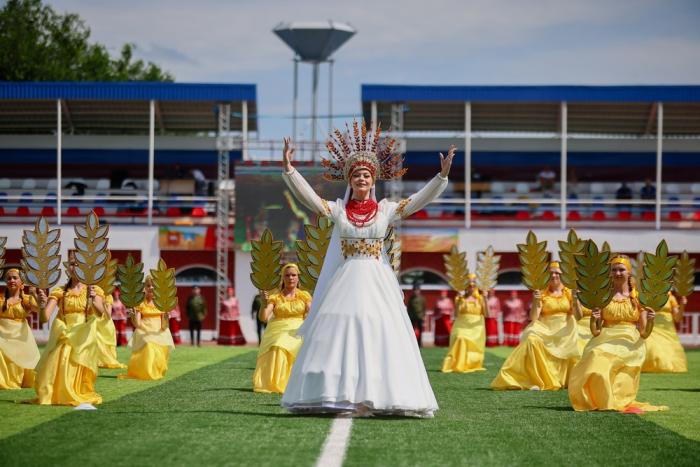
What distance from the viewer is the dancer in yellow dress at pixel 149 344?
74.9 feet

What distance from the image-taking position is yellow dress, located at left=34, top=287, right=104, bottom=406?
15.6 meters

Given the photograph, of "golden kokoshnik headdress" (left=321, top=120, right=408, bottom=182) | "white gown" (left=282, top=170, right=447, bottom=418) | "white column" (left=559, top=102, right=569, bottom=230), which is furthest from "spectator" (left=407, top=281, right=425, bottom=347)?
"white gown" (left=282, top=170, right=447, bottom=418)

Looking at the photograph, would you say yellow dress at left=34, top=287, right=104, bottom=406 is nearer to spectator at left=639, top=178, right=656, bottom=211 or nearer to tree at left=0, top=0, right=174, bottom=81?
spectator at left=639, top=178, right=656, bottom=211

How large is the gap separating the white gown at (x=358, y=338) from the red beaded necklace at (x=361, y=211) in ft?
0.17

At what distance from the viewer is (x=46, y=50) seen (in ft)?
252

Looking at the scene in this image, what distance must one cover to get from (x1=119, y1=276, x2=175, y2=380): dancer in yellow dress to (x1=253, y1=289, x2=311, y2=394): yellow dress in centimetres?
399

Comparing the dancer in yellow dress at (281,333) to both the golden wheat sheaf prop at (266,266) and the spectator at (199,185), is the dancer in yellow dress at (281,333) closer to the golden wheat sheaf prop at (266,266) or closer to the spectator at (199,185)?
the golden wheat sheaf prop at (266,266)

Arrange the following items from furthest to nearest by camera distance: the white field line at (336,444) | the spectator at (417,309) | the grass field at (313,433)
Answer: the spectator at (417,309) < the grass field at (313,433) < the white field line at (336,444)

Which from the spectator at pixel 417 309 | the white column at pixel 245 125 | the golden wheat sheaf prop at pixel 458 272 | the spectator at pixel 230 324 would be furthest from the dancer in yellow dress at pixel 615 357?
the white column at pixel 245 125

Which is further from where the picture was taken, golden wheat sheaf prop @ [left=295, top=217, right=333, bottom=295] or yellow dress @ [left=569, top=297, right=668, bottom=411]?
golden wheat sheaf prop @ [left=295, top=217, right=333, bottom=295]

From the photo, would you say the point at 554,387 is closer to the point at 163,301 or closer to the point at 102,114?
the point at 163,301

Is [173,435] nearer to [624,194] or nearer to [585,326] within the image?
[585,326]

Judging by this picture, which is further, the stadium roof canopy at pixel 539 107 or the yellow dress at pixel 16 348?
the stadium roof canopy at pixel 539 107

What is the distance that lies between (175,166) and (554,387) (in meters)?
35.1
